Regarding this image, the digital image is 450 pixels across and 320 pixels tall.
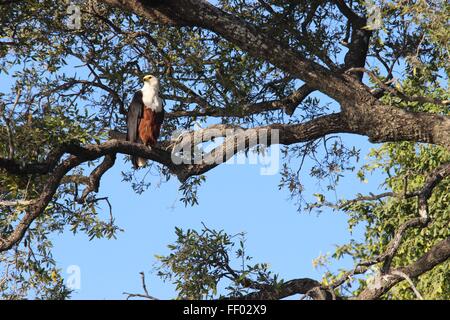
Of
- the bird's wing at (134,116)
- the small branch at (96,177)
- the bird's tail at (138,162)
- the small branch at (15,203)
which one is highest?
the bird's wing at (134,116)

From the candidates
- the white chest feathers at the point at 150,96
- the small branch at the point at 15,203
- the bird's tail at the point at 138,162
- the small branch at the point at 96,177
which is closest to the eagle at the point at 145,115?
the white chest feathers at the point at 150,96

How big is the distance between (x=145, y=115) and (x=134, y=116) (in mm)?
145

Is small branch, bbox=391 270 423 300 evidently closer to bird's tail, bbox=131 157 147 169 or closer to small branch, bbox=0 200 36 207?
small branch, bbox=0 200 36 207

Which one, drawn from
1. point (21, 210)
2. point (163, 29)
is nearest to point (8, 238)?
point (21, 210)

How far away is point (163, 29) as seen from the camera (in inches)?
409

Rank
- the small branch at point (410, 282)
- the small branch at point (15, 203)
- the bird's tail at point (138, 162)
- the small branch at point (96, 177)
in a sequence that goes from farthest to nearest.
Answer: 1. the bird's tail at point (138, 162)
2. the small branch at point (96, 177)
3. the small branch at point (15, 203)
4. the small branch at point (410, 282)

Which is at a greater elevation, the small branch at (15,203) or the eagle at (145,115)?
the eagle at (145,115)

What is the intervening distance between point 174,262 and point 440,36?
12.0ft

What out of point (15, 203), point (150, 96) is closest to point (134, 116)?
point (150, 96)

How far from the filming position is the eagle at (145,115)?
10336mm

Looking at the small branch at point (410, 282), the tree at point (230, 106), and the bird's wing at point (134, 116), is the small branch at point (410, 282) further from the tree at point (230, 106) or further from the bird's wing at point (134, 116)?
the bird's wing at point (134, 116)

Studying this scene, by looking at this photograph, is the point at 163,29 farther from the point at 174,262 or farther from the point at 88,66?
the point at 174,262

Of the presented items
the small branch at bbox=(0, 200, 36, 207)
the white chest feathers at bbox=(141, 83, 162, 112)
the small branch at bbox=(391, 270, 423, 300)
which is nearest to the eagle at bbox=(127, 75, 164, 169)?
the white chest feathers at bbox=(141, 83, 162, 112)
